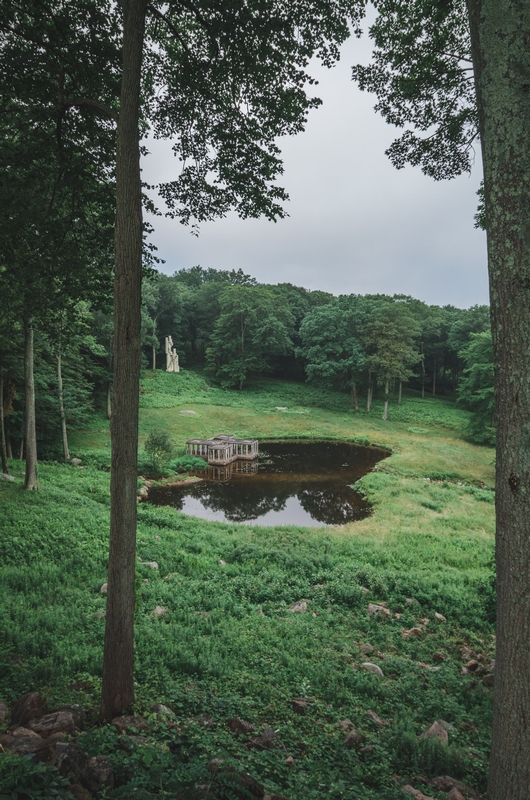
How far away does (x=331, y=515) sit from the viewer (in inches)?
646

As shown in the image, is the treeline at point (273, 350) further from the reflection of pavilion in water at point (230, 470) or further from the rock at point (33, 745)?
the rock at point (33, 745)

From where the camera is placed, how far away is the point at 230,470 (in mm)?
23172

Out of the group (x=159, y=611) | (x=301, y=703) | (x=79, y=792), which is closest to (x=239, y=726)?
(x=301, y=703)

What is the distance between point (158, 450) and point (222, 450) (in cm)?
409

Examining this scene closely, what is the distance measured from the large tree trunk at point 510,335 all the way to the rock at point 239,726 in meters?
2.21

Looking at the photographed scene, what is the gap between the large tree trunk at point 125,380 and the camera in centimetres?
412

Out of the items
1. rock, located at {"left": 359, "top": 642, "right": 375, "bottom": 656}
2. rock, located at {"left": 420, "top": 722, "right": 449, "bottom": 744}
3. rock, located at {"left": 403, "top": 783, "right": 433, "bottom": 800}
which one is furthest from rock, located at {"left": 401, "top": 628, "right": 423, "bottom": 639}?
rock, located at {"left": 403, "top": 783, "right": 433, "bottom": 800}

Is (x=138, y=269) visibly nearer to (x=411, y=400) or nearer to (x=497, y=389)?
(x=497, y=389)

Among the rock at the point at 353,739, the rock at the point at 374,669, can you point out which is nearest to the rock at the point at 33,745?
the rock at the point at 353,739

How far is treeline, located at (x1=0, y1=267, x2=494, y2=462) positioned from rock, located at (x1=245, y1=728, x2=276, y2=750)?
38.6 ft

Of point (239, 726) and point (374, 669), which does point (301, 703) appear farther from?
point (374, 669)

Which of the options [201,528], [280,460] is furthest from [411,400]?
[201,528]

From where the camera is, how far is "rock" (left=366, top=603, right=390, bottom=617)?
7477 millimetres

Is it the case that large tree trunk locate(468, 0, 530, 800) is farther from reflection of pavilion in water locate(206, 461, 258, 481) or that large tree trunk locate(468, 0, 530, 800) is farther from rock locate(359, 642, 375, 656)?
reflection of pavilion in water locate(206, 461, 258, 481)
